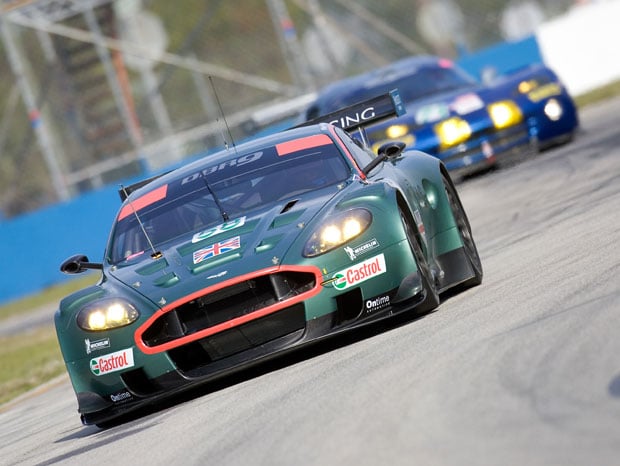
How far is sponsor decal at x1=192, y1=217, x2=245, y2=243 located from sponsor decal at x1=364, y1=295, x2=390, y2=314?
3.17 ft

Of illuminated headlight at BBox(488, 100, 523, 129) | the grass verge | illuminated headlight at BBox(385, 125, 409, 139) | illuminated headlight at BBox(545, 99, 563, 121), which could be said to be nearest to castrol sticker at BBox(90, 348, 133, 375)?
the grass verge

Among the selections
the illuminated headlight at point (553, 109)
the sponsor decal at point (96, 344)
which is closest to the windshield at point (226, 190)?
the sponsor decal at point (96, 344)

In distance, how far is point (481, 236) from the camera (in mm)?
Result: 12203

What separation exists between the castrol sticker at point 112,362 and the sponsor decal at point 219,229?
2.91ft

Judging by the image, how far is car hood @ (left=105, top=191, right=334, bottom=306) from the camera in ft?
24.1

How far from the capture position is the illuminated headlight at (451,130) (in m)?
16.8

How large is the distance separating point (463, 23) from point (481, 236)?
16604 mm

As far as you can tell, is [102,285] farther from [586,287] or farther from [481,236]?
[481,236]

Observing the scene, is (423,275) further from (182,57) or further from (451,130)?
(182,57)

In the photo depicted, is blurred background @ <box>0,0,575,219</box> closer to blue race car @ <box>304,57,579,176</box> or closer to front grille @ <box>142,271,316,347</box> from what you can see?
blue race car @ <box>304,57,579,176</box>

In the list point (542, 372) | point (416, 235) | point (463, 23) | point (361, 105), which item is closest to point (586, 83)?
point (463, 23)

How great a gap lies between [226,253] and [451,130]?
957cm

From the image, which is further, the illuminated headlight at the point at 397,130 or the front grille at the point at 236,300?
the illuminated headlight at the point at 397,130

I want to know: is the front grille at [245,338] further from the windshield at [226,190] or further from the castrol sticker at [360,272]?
→ the windshield at [226,190]
